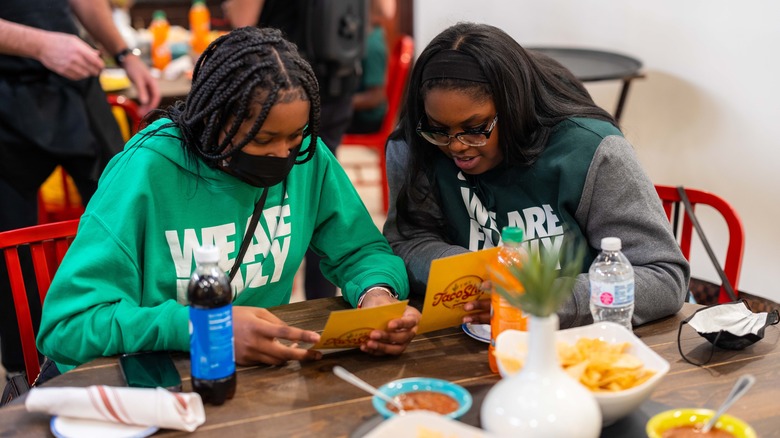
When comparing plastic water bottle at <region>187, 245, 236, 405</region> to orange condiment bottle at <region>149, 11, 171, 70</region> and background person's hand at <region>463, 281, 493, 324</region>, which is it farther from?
orange condiment bottle at <region>149, 11, 171, 70</region>

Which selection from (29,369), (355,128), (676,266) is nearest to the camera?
(676,266)

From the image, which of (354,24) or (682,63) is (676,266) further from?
(682,63)

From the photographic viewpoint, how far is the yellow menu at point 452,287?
157cm

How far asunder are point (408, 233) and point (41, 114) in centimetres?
125

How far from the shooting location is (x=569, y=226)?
1.86 meters

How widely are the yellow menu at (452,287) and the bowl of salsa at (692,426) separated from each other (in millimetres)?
442

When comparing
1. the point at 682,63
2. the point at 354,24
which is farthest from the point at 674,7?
the point at 354,24

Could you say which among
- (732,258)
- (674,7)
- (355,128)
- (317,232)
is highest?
(674,7)

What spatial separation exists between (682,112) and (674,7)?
42 cm

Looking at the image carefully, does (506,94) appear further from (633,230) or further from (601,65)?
(601,65)

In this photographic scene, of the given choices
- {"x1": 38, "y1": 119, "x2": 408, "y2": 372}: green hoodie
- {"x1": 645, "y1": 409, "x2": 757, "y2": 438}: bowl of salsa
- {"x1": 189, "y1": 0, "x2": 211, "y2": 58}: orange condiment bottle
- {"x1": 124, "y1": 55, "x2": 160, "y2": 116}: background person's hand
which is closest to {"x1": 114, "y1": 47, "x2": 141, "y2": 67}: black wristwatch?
{"x1": 124, "y1": 55, "x2": 160, "y2": 116}: background person's hand

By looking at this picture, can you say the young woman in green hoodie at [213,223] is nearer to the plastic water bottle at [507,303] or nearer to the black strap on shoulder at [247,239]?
the black strap on shoulder at [247,239]

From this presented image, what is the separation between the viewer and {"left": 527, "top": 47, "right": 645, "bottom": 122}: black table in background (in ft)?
11.0

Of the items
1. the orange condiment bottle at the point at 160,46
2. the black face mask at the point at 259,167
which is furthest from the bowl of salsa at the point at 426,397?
A: the orange condiment bottle at the point at 160,46
